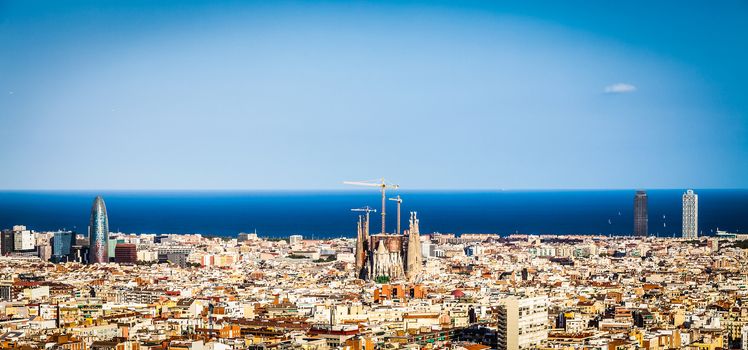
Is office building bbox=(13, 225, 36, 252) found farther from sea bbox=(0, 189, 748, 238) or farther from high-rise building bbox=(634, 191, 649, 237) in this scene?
high-rise building bbox=(634, 191, 649, 237)

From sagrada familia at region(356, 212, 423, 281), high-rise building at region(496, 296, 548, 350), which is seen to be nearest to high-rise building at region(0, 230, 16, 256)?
sagrada familia at region(356, 212, 423, 281)

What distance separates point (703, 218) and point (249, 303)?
43.8 metres

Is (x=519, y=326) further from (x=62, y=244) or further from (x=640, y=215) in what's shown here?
(x=640, y=215)

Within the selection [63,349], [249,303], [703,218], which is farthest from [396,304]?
[703,218]

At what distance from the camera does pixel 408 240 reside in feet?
110

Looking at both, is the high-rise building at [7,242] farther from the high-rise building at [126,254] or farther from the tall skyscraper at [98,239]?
the high-rise building at [126,254]

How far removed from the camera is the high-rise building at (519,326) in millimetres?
19500

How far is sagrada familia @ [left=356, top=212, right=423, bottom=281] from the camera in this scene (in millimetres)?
32688

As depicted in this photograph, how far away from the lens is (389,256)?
33.0 metres

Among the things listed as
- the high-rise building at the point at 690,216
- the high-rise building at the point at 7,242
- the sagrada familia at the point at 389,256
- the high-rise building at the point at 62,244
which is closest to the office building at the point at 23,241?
the high-rise building at the point at 7,242

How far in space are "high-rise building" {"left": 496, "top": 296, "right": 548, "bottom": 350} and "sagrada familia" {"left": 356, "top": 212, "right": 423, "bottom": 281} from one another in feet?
40.4

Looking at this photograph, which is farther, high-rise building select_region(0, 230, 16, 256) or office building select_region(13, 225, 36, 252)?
office building select_region(13, 225, 36, 252)

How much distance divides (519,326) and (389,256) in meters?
13.4

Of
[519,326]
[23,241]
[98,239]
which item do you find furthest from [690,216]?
[519,326]
